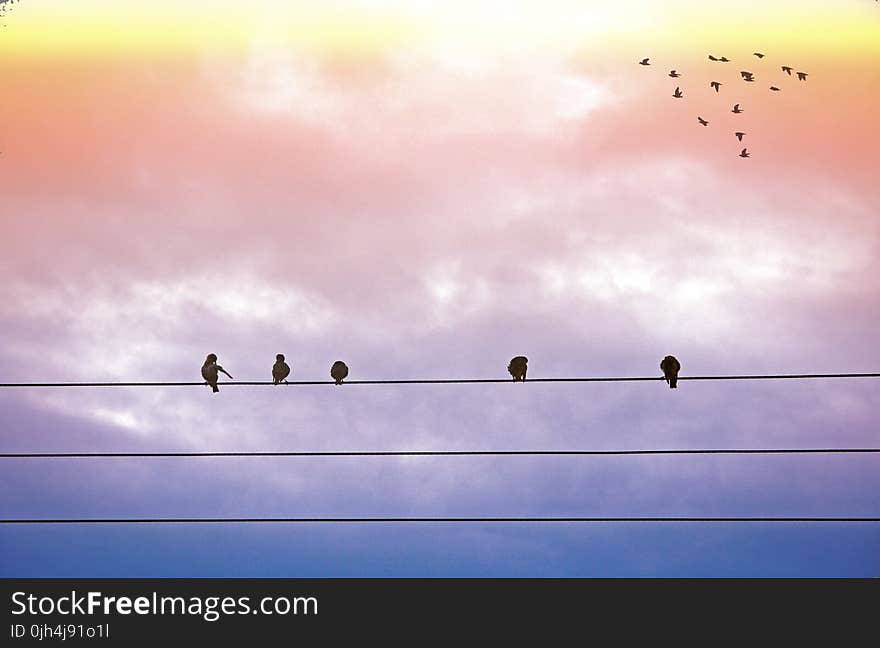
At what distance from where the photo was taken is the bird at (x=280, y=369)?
26562 mm

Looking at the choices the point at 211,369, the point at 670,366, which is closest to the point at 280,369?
the point at 211,369

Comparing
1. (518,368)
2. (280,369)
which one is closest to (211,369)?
(280,369)

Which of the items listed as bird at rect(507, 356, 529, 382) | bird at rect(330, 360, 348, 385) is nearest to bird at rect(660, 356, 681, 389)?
bird at rect(507, 356, 529, 382)

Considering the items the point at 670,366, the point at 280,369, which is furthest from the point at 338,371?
the point at 670,366

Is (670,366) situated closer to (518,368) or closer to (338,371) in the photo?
(518,368)

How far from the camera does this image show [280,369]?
26.7 meters

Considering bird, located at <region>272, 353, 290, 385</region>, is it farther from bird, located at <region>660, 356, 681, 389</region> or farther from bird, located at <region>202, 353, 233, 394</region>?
bird, located at <region>660, 356, 681, 389</region>

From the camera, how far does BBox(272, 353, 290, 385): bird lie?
87.1ft

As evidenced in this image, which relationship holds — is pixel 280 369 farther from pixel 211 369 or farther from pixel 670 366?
pixel 670 366

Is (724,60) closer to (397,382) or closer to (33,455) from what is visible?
(397,382)

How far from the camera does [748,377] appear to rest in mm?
18250

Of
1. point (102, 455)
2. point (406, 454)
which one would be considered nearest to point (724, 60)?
point (406, 454)

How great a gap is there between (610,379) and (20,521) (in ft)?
25.6

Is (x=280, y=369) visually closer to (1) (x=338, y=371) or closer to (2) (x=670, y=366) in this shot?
(1) (x=338, y=371)
